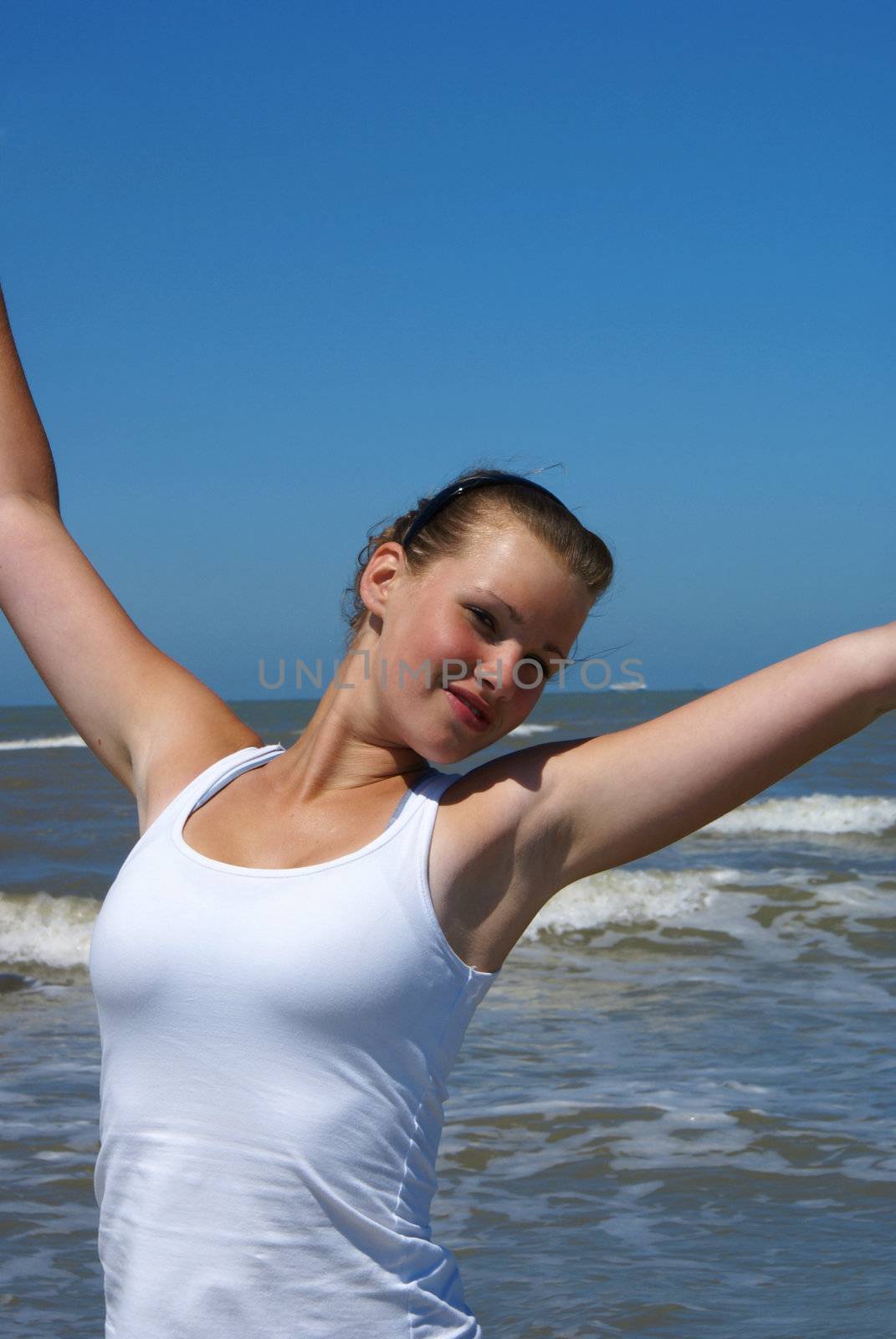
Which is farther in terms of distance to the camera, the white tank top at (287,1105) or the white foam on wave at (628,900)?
the white foam on wave at (628,900)

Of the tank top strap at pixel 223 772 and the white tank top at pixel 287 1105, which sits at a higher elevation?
the tank top strap at pixel 223 772

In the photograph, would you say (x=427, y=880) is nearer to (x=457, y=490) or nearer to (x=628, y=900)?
(x=457, y=490)

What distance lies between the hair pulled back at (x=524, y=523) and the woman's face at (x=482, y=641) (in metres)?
0.01

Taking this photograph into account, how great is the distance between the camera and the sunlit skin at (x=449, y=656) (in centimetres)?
170

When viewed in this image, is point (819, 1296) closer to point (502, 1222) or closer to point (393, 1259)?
point (502, 1222)

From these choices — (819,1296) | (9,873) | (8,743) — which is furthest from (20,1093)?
(8,743)

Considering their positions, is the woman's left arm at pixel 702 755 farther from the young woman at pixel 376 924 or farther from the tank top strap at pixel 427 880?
the tank top strap at pixel 427 880

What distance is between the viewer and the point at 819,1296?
3873 millimetres

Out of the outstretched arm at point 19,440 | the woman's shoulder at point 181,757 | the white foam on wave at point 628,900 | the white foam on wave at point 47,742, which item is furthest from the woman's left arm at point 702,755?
the white foam on wave at point 47,742

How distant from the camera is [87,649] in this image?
2051mm

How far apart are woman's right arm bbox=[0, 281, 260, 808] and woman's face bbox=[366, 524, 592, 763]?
361mm

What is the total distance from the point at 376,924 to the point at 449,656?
1.16 feet

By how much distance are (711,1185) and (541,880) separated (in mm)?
3492

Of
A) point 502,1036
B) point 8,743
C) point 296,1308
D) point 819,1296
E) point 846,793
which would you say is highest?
point 296,1308
